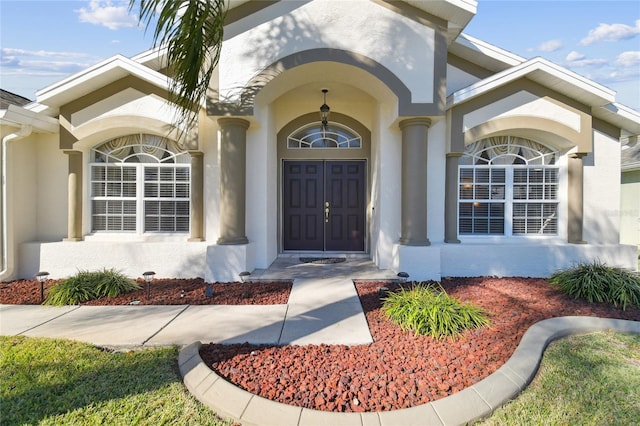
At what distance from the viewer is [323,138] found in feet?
27.9

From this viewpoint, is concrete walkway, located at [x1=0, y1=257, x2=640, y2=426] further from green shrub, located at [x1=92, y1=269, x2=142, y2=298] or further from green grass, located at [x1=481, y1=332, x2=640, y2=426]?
green shrub, located at [x1=92, y1=269, x2=142, y2=298]

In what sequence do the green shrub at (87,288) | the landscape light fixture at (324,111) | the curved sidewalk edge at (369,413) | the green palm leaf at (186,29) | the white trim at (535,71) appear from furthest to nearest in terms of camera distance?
the landscape light fixture at (324,111), the white trim at (535,71), the green shrub at (87,288), the green palm leaf at (186,29), the curved sidewalk edge at (369,413)

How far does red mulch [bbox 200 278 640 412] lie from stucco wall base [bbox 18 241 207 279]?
3.52 metres

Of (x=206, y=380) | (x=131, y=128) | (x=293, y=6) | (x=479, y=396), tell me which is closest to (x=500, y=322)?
(x=479, y=396)

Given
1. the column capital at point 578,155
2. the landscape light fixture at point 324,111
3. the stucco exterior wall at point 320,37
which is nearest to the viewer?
the stucco exterior wall at point 320,37

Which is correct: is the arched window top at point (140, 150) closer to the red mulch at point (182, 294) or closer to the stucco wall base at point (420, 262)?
the red mulch at point (182, 294)

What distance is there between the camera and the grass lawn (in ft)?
8.33

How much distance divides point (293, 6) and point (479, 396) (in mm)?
6912

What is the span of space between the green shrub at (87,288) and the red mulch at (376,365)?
319cm

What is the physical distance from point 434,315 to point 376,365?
123 centimetres

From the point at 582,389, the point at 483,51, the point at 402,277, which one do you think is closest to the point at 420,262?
the point at 402,277

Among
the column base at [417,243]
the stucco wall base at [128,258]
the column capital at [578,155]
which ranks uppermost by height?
the column capital at [578,155]

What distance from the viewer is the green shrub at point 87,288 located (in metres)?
5.27

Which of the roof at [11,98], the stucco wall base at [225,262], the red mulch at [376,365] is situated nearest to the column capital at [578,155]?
the red mulch at [376,365]
